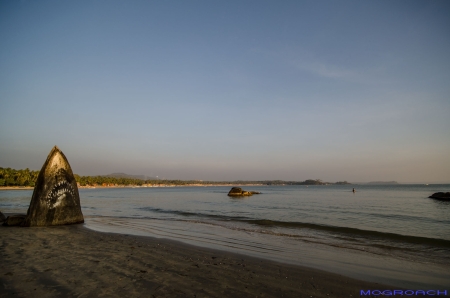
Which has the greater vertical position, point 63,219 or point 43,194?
Result: point 43,194

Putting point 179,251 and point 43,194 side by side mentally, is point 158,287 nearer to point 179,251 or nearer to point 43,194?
point 179,251

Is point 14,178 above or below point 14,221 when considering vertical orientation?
below

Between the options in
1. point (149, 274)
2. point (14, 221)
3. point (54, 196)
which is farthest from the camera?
point (54, 196)

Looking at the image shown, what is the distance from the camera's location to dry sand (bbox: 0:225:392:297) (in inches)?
191

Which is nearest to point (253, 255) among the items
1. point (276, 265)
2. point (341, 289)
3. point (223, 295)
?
point (276, 265)

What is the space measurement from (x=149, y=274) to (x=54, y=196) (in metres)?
10.8

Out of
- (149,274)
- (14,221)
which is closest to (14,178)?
(14,221)

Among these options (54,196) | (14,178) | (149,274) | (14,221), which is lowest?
(14,178)

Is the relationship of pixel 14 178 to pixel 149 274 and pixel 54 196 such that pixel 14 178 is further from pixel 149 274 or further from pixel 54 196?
pixel 149 274

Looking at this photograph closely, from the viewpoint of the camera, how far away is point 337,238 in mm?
12867

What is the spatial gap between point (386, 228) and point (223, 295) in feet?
50.2

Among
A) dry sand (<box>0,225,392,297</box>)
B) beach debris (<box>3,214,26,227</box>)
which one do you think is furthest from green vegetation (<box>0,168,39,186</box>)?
dry sand (<box>0,225,392,297</box>)

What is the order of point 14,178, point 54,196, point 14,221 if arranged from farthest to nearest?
point 14,178, point 54,196, point 14,221

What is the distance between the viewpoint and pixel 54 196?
13.4 meters
